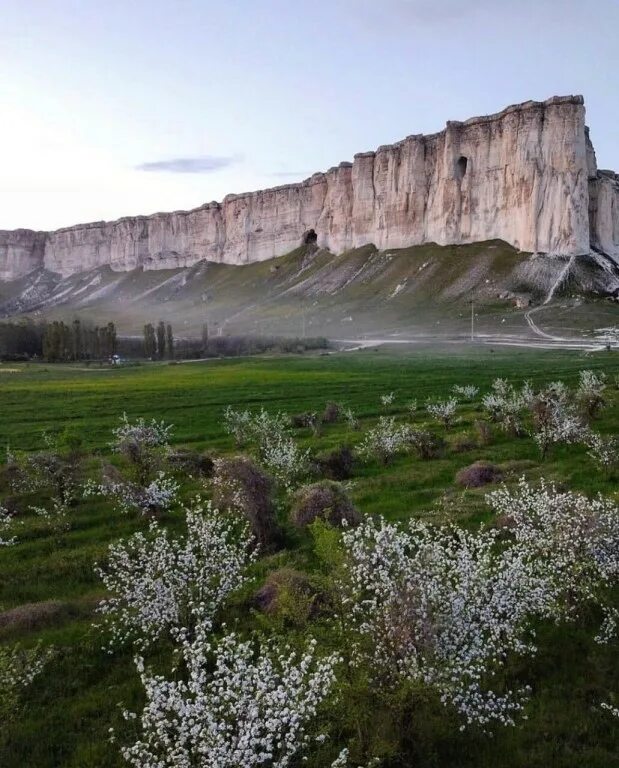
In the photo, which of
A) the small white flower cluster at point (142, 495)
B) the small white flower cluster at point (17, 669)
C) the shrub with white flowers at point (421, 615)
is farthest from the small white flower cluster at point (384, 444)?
the small white flower cluster at point (17, 669)

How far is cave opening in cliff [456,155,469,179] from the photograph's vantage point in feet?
504

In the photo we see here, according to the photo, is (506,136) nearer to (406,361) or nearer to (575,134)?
(575,134)

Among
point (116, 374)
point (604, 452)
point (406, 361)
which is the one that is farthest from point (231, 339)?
point (604, 452)

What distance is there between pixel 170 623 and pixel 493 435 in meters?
19.6

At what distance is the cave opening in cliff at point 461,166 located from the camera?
153500mm

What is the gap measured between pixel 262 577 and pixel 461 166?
15692 cm

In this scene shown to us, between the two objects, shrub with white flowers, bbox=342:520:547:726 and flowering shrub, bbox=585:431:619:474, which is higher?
shrub with white flowers, bbox=342:520:547:726

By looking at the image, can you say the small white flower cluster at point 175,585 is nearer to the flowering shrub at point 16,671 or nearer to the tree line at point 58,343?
the flowering shrub at point 16,671

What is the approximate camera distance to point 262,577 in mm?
13859

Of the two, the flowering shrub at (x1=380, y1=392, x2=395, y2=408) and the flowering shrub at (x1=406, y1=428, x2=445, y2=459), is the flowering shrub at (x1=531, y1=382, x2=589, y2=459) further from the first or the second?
the flowering shrub at (x1=380, y1=392, x2=395, y2=408)

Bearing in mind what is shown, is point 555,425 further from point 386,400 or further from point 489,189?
point 489,189

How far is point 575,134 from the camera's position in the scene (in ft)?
436

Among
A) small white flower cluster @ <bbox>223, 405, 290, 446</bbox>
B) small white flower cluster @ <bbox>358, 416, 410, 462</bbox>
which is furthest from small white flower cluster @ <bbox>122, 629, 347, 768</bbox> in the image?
small white flower cluster @ <bbox>223, 405, 290, 446</bbox>

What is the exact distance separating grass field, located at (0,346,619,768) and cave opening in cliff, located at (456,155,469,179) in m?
120
